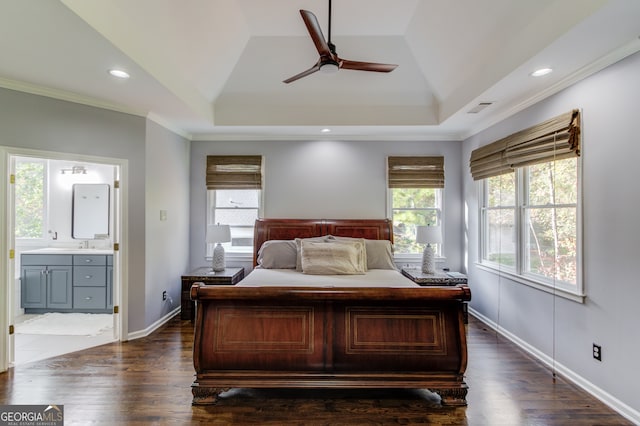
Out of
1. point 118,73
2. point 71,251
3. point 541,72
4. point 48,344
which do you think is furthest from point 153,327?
point 541,72

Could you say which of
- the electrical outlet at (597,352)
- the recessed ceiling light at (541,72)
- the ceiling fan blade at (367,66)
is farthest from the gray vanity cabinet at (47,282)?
the electrical outlet at (597,352)

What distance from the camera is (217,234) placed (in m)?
4.30

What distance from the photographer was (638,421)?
2098mm

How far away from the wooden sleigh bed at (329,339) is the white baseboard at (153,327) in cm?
171

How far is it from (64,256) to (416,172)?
520cm

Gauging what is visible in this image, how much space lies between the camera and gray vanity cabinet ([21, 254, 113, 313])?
4203 mm

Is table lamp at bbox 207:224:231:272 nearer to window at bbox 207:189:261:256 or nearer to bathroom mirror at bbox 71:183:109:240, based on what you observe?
window at bbox 207:189:261:256

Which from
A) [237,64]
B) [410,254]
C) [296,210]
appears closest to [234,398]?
[296,210]

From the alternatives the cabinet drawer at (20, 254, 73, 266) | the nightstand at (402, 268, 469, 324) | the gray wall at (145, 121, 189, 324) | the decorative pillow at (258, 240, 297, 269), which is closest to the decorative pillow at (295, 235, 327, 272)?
the decorative pillow at (258, 240, 297, 269)

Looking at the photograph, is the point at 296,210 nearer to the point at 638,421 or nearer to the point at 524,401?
the point at 524,401

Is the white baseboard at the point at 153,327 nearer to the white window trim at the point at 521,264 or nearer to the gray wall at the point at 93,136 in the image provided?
the gray wall at the point at 93,136

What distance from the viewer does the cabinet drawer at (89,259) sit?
166 inches

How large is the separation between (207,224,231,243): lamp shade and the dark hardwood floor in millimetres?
1653

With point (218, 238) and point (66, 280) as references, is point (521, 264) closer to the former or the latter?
point (218, 238)
